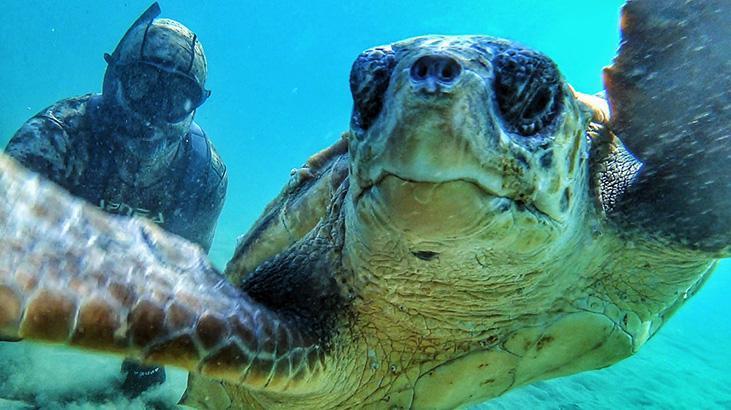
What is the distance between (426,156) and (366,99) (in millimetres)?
313

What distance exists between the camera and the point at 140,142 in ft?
12.7

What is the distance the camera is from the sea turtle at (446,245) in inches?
45.6

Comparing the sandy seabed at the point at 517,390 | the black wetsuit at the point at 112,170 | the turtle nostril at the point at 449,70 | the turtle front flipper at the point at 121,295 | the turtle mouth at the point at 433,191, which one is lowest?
the sandy seabed at the point at 517,390

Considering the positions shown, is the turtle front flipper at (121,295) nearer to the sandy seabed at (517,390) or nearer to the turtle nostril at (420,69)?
the sandy seabed at (517,390)

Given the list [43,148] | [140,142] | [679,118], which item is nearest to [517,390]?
[679,118]

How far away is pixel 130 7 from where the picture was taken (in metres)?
94.0

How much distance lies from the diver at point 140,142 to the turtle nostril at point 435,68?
3299 mm

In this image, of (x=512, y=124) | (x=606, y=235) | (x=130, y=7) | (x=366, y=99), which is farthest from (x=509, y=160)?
(x=130, y=7)

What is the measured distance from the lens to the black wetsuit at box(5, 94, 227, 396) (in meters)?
3.49

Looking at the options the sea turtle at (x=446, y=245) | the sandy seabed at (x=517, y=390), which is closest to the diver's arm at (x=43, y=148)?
the sandy seabed at (x=517, y=390)

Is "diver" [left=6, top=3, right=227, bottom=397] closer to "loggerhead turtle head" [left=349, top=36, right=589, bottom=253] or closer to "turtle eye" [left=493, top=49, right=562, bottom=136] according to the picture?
"loggerhead turtle head" [left=349, top=36, right=589, bottom=253]

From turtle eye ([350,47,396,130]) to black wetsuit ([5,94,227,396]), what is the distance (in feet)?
9.58

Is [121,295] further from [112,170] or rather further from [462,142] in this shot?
[112,170]

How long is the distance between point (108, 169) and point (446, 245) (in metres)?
3.34
